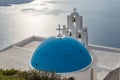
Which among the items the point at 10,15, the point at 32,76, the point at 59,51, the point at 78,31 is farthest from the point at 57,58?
the point at 10,15

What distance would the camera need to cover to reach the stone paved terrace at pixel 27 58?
13.8 meters

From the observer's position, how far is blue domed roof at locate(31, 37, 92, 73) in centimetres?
1096

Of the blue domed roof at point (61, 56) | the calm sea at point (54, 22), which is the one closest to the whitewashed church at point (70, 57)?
the blue domed roof at point (61, 56)

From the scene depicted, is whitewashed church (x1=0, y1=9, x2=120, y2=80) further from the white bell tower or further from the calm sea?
the calm sea

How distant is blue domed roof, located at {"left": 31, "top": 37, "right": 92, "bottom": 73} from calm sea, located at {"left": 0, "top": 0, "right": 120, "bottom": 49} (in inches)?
849

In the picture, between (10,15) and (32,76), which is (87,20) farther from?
(32,76)

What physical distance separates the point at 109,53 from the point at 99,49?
74 centimetres

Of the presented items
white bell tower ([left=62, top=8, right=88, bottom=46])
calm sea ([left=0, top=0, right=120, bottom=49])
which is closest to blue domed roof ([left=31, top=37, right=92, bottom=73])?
white bell tower ([left=62, top=8, right=88, bottom=46])

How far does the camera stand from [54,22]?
A: 153 feet

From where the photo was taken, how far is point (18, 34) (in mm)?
39750

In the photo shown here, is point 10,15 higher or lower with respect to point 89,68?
lower

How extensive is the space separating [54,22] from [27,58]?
31.8m

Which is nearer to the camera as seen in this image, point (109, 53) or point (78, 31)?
point (78, 31)

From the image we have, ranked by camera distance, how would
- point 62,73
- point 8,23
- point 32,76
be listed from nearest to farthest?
point 32,76 < point 62,73 < point 8,23
